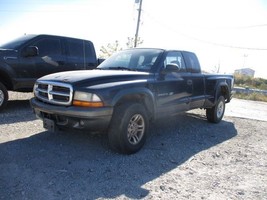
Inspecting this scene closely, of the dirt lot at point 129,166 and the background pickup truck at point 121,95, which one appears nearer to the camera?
the dirt lot at point 129,166

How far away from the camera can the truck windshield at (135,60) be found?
5281 mm

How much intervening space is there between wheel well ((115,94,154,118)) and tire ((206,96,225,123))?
3048 millimetres

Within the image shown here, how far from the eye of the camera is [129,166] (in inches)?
162

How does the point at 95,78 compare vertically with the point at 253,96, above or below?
above

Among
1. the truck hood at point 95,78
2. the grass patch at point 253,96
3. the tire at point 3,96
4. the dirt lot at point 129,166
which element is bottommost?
the grass patch at point 253,96

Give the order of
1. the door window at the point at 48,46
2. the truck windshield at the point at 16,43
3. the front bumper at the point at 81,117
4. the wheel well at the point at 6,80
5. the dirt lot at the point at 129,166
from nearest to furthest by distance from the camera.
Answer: the dirt lot at the point at 129,166 → the front bumper at the point at 81,117 → the wheel well at the point at 6,80 → the truck windshield at the point at 16,43 → the door window at the point at 48,46

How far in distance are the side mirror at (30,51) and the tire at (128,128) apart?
388cm

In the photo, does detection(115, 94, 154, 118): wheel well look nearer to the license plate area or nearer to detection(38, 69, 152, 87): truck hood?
detection(38, 69, 152, 87): truck hood

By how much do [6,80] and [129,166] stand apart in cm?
465

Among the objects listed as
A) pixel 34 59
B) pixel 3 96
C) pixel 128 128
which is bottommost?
pixel 3 96

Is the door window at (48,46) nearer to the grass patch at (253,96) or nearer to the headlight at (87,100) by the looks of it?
the headlight at (87,100)

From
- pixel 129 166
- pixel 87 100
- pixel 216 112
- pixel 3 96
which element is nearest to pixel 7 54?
pixel 3 96

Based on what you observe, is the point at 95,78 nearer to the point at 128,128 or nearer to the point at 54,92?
the point at 54,92

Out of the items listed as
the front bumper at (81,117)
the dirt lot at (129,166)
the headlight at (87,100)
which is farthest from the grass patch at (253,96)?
the headlight at (87,100)
